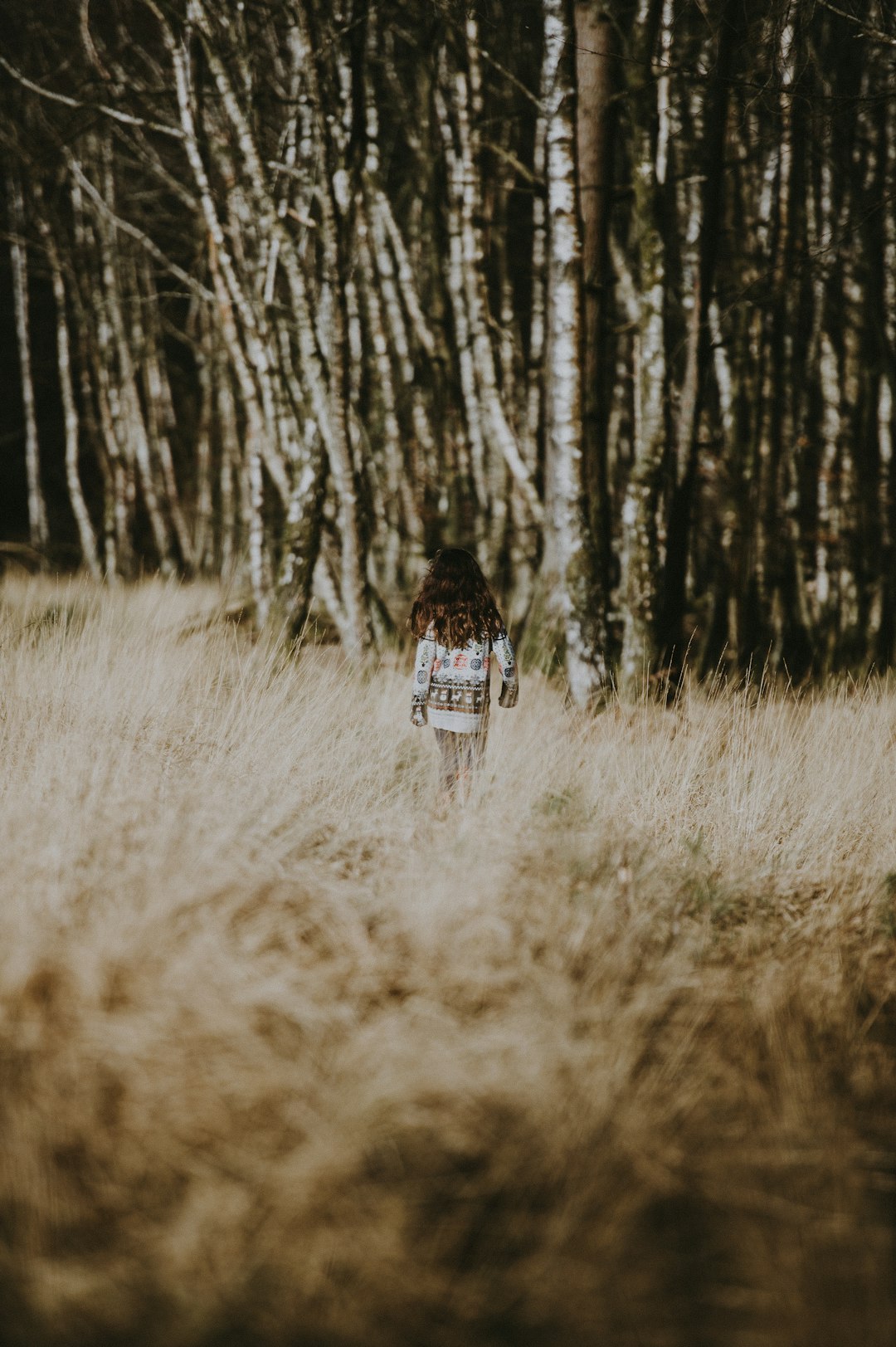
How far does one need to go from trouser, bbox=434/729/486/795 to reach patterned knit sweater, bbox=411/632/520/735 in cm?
5

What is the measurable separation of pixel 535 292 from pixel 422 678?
851 cm

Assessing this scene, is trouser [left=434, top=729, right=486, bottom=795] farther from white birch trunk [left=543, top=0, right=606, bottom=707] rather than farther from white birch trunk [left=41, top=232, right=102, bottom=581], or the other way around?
white birch trunk [left=41, top=232, right=102, bottom=581]

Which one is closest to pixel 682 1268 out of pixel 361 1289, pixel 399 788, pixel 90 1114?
pixel 361 1289

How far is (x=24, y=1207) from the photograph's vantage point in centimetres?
192

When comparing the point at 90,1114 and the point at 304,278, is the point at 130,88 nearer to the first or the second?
the point at 304,278

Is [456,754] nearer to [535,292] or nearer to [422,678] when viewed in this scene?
[422,678]

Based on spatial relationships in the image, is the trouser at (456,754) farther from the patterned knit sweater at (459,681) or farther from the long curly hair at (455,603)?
the long curly hair at (455,603)

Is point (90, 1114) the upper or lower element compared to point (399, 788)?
lower

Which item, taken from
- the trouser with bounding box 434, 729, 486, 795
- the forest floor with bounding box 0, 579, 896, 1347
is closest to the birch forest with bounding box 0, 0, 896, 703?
the trouser with bounding box 434, 729, 486, 795

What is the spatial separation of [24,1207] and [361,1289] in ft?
2.72

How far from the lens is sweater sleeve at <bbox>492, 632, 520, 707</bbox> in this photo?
4230 mm

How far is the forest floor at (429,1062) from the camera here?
1.85m

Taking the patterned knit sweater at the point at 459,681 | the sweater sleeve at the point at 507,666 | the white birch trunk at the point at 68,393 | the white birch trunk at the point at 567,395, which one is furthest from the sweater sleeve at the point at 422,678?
the white birch trunk at the point at 68,393

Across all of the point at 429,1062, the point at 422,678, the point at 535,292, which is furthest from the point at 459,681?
the point at 535,292
